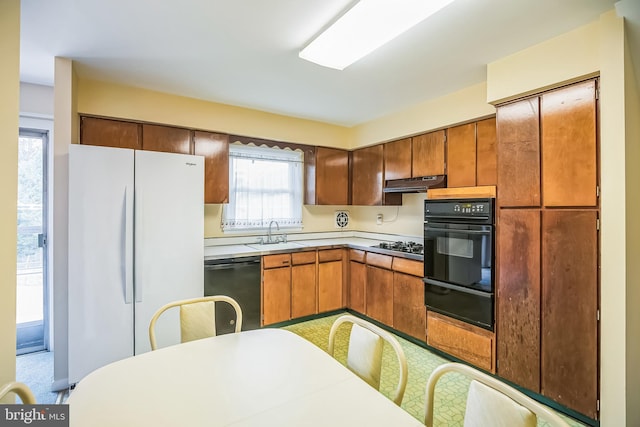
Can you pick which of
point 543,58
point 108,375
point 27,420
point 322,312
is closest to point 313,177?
point 322,312

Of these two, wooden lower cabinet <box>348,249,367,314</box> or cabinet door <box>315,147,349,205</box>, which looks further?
cabinet door <box>315,147,349,205</box>

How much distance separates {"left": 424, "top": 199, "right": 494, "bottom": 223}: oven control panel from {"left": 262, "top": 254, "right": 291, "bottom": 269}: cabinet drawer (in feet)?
5.27

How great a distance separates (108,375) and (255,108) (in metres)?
3.03

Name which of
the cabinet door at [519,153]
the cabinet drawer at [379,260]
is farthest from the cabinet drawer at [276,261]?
the cabinet door at [519,153]

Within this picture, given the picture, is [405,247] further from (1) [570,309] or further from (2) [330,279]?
(1) [570,309]

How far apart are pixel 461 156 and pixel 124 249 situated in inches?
123

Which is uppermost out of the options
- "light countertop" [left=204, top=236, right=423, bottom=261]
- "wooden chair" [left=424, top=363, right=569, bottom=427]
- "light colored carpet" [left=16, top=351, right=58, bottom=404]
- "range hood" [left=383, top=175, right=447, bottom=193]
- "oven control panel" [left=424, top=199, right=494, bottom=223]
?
"range hood" [left=383, top=175, right=447, bottom=193]

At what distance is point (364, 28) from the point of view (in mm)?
1820

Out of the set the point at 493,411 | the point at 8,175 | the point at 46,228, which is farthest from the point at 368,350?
the point at 46,228

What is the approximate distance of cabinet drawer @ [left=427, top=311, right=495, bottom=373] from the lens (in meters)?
2.44

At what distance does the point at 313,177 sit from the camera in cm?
411

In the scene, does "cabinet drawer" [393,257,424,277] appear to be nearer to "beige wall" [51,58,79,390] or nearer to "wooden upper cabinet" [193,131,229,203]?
"wooden upper cabinet" [193,131,229,203]

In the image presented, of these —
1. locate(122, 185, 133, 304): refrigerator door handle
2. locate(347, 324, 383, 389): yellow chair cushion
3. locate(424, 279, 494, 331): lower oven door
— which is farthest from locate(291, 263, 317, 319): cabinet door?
locate(347, 324, 383, 389): yellow chair cushion

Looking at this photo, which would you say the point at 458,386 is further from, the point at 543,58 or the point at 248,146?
the point at 248,146
